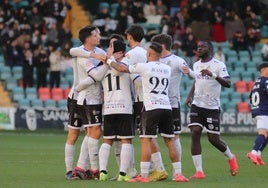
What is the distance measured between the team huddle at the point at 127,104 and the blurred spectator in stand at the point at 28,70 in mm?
18409

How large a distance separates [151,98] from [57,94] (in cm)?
1914

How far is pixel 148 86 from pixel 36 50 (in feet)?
67.3

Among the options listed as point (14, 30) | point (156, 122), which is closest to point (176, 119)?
point (156, 122)

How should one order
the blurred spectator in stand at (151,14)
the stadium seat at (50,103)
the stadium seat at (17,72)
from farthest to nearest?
the blurred spectator in stand at (151,14), the stadium seat at (17,72), the stadium seat at (50,103)

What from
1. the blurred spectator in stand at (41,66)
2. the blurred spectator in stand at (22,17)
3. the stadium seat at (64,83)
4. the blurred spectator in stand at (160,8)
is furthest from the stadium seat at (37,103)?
the blurred spectator in stand at (160,8)

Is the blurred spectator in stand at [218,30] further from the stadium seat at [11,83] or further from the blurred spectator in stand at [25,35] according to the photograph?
the stadium seat at [11,83]

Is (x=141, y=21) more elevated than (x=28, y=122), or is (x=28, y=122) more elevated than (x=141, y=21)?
(x=141, y=21)

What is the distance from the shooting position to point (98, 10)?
39.3 m

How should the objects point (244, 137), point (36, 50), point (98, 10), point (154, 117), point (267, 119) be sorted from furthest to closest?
point (98, 10)
point (36, 50)
point (244, 137)
point (267, 119)
point (154, 117)

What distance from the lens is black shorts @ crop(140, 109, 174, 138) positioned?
15766mm

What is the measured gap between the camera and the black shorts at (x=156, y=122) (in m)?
15.8

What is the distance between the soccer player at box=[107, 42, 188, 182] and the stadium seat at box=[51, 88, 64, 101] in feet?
61.7

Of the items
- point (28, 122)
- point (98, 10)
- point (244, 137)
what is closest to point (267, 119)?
point (244, 137)

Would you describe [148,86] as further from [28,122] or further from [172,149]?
[28,122]
